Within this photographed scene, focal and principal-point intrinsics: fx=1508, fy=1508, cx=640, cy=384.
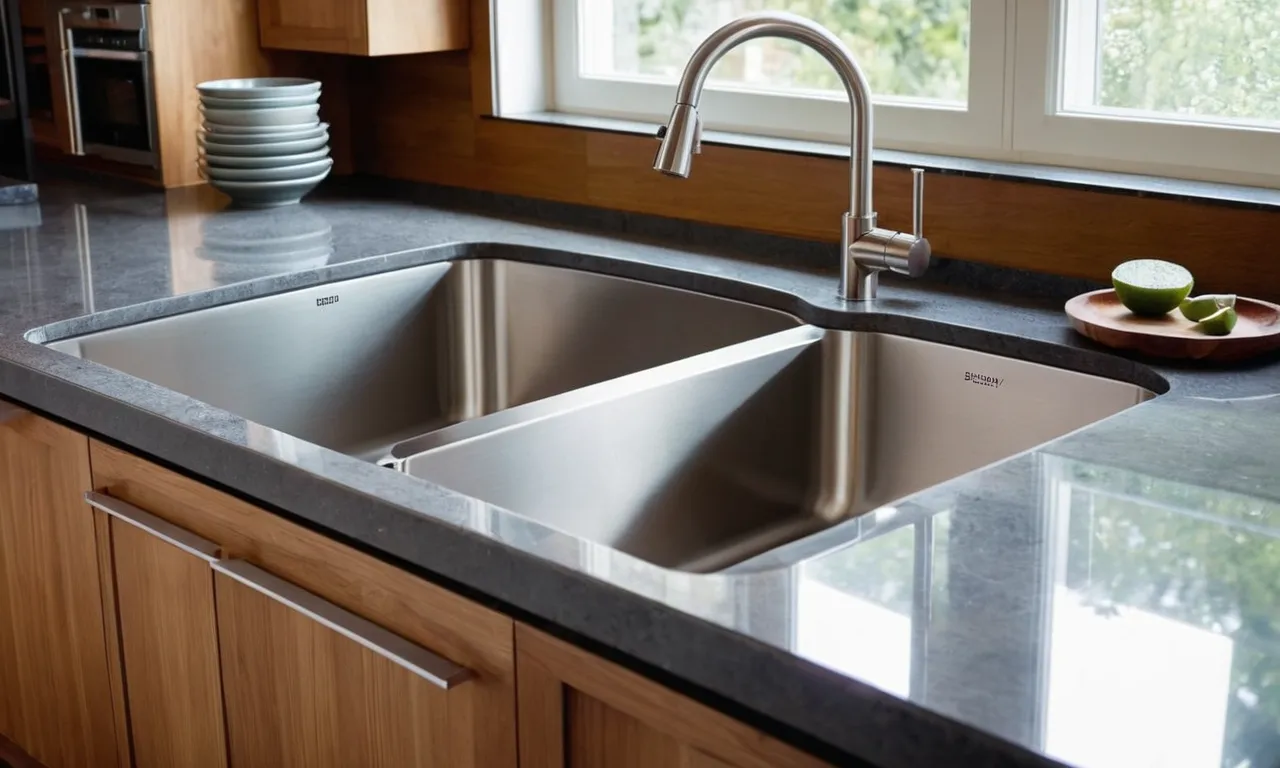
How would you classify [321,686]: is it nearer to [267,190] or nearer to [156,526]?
[156,526]

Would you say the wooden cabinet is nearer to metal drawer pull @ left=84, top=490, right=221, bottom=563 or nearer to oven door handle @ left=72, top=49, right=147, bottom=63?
metal drawer pull @ left=84, top=490, right=221, bottom=563

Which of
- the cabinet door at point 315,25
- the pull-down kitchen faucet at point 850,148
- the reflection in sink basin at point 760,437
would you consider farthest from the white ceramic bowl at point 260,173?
the reflection in sink basin at point 760,437

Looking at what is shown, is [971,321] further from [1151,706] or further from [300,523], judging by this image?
[1151,706]

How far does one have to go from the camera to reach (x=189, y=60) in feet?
8.69

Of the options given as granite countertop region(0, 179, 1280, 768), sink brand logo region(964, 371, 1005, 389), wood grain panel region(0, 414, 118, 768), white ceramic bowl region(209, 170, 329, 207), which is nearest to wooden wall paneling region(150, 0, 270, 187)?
white ceramic bowl region(209, 170, 329, 207)

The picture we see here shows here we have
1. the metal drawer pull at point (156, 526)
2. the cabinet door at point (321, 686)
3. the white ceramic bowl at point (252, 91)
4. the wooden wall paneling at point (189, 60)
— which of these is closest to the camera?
the cabinet door at point (321, 686)

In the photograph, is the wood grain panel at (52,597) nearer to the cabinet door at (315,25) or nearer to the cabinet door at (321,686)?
the cabinet door at (321,686)

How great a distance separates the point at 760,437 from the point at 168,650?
68 cm

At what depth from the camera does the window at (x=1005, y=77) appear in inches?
69.7

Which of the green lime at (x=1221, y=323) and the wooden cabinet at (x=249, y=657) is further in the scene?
the green lime at (x=1221, y=323)

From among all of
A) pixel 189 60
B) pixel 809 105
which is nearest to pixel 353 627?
pixel 809 105

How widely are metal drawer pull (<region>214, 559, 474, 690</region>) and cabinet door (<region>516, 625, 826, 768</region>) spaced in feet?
0.26

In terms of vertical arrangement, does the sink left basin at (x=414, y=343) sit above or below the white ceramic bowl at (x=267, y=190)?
below

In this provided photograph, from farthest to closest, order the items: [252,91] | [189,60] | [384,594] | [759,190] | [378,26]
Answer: [189,60] < [378,26] < [252,91] < [759,190] < [384,594]
